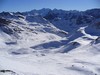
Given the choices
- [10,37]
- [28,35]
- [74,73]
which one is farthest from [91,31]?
[74,73]

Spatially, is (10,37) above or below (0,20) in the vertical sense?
below

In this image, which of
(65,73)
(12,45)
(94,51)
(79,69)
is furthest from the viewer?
(12,45)

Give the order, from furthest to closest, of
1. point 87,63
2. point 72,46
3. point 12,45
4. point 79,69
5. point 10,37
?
point 10,37
point 12,45
point 72,46
point 87,63
point 79,69

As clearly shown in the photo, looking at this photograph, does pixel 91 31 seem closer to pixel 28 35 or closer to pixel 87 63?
pixel 28 35

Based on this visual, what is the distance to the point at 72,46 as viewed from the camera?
387ft

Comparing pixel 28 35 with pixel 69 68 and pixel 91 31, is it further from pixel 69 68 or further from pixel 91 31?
pixel 69 68

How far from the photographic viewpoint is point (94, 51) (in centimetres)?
9025

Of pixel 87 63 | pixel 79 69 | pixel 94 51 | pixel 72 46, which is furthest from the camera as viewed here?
pixel 72 46

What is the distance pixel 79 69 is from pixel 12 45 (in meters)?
89.7

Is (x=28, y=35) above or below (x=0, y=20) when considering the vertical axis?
below

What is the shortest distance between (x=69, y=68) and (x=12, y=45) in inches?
3437

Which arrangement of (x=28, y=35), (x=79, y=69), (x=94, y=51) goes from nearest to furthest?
(x=79, y=69) < (x=94, y=51) < (x=28, y=35)

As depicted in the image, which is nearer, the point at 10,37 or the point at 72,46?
the point at 72,46

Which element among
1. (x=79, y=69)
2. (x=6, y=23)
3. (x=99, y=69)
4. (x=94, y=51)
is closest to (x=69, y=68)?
(x=79, y=69)
